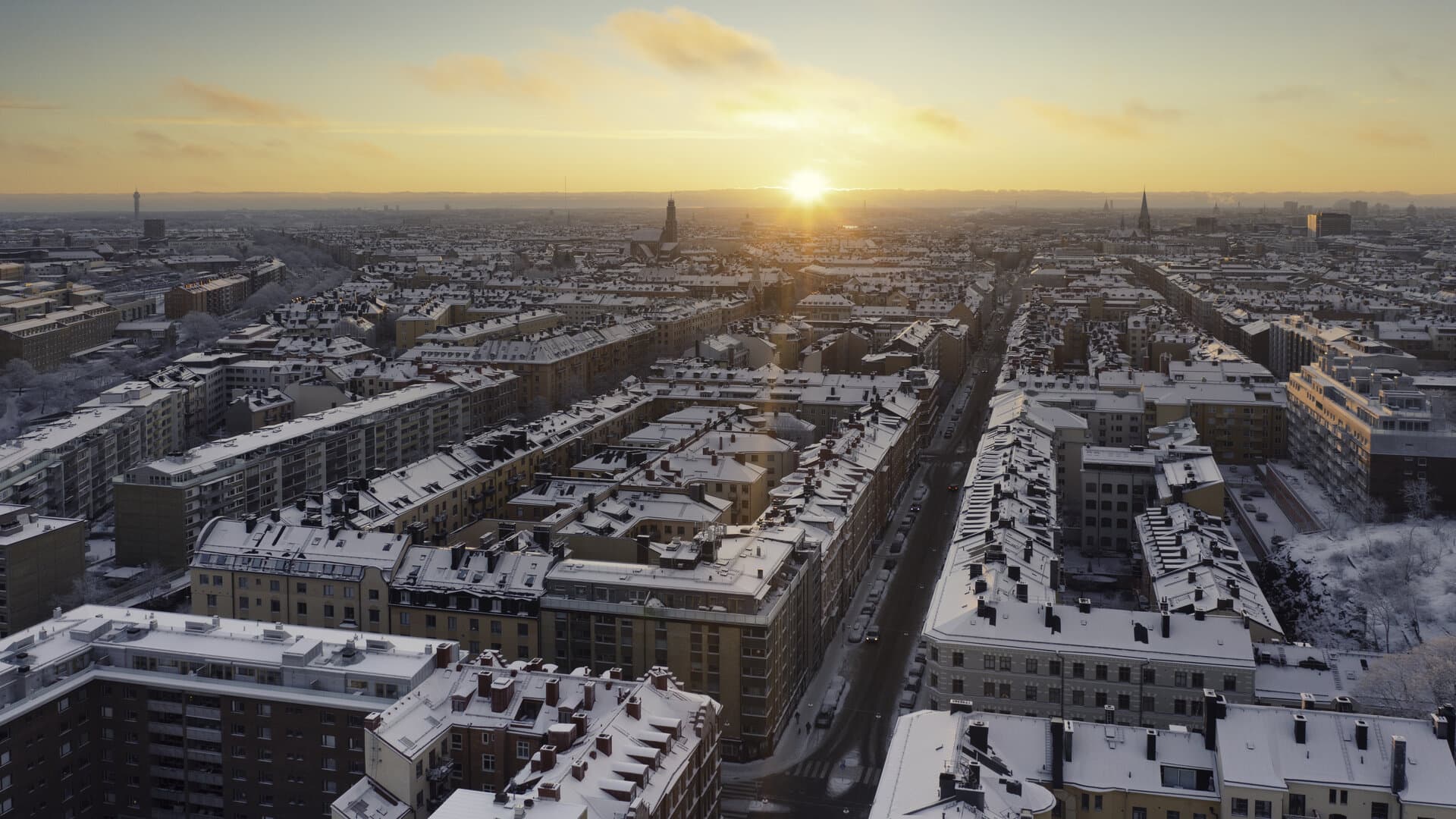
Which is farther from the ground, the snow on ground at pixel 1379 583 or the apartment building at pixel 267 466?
the apartment building at pixel 267 466

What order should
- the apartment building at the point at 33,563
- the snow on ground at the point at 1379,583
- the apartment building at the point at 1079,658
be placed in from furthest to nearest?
the apartment building at the point at 33,563 → the snow on ground at the point at 1379,583 → the apartment building at the point at 1079,658

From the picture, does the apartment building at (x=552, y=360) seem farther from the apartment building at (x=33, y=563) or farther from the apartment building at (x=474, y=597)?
the apartment building at (x=474, y=597)

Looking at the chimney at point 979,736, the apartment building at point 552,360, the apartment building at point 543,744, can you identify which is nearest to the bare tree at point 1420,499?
the chimney at point 979,736

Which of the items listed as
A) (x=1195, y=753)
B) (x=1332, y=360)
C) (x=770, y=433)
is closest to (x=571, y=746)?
(x=1195, y=753)

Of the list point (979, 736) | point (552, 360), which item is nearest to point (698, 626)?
point (979, 736)

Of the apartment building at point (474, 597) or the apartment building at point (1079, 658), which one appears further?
the apartment building at point (474, 597)

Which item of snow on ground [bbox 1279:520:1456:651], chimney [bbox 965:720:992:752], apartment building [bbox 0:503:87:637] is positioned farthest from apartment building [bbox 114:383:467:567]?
snow on ground [bbox 1279:520:1456:651]

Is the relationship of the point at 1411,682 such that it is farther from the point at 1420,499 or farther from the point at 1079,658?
the point at 1420,499

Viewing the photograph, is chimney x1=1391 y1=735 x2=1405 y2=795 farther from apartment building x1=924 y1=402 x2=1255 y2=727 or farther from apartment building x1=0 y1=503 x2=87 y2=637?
apartment building x1=0 y1=503 x2=87 y2=637
